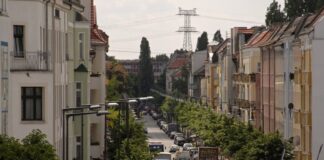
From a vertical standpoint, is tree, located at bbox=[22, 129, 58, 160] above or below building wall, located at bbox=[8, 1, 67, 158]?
below

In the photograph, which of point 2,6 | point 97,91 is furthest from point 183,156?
point 2,6


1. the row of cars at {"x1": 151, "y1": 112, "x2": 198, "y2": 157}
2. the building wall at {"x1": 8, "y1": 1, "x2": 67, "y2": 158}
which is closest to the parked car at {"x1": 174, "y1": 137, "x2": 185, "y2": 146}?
the row of cars at {"x1": 151, "y1": 112, "x2": 198, "y2": 157}

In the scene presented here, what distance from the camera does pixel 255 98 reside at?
99.2 m

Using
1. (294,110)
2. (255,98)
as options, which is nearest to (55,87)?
(294,110)

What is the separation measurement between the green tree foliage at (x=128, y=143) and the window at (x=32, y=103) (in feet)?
60.6

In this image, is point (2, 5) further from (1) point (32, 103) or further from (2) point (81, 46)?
(2) point (81, 46)

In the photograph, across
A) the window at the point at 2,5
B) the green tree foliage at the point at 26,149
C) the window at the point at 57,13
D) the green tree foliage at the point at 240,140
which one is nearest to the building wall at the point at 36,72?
the window at the point at 57,13

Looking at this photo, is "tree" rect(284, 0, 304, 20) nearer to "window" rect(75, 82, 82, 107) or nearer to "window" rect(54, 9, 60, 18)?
"window" rect(75, 82, 82, 107)

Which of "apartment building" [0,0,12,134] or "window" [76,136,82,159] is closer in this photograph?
"apartment building" [0,0,12,134]

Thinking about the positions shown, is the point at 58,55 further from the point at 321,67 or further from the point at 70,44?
the point at 321,67

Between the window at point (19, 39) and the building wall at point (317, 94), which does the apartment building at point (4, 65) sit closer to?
the window at point (19, 39)

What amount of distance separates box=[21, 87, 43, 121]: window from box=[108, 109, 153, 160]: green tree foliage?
18473mm

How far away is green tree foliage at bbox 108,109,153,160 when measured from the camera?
211 feet

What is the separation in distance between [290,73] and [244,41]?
42760 mm
